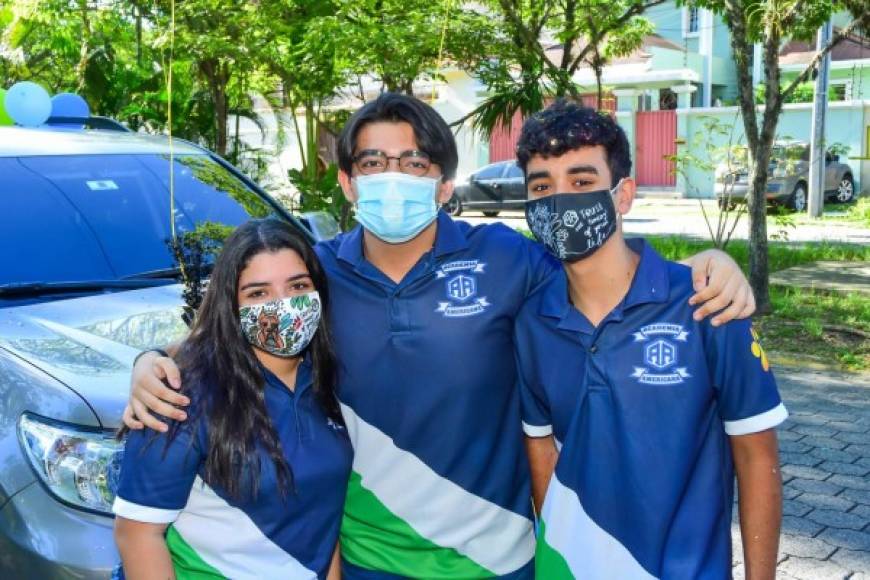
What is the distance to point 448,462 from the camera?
2367mm

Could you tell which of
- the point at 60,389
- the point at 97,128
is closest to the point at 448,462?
the point at 60,389

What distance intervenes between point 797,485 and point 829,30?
44.5ft

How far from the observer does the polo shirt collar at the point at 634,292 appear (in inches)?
84.9

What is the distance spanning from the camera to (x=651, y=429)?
2.10 m

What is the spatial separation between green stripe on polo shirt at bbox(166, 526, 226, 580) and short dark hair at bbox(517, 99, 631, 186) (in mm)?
1188

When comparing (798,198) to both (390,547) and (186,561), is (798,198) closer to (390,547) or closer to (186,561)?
(390,547)

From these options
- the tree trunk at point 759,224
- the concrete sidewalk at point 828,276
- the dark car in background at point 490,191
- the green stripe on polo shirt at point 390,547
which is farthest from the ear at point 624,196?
the dark car in background at point 490,191

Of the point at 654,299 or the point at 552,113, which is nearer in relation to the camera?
the point at 654,299

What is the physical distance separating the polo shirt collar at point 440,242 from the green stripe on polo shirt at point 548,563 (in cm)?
72

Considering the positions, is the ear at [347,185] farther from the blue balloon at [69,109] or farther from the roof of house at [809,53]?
the roof of house at [809,53]

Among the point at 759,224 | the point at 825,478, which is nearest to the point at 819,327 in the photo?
the point at 759,224

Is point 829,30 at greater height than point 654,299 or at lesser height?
greater

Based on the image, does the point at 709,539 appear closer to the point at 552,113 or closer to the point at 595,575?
the point at 595,575

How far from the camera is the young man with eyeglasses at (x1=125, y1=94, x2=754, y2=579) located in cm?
236
